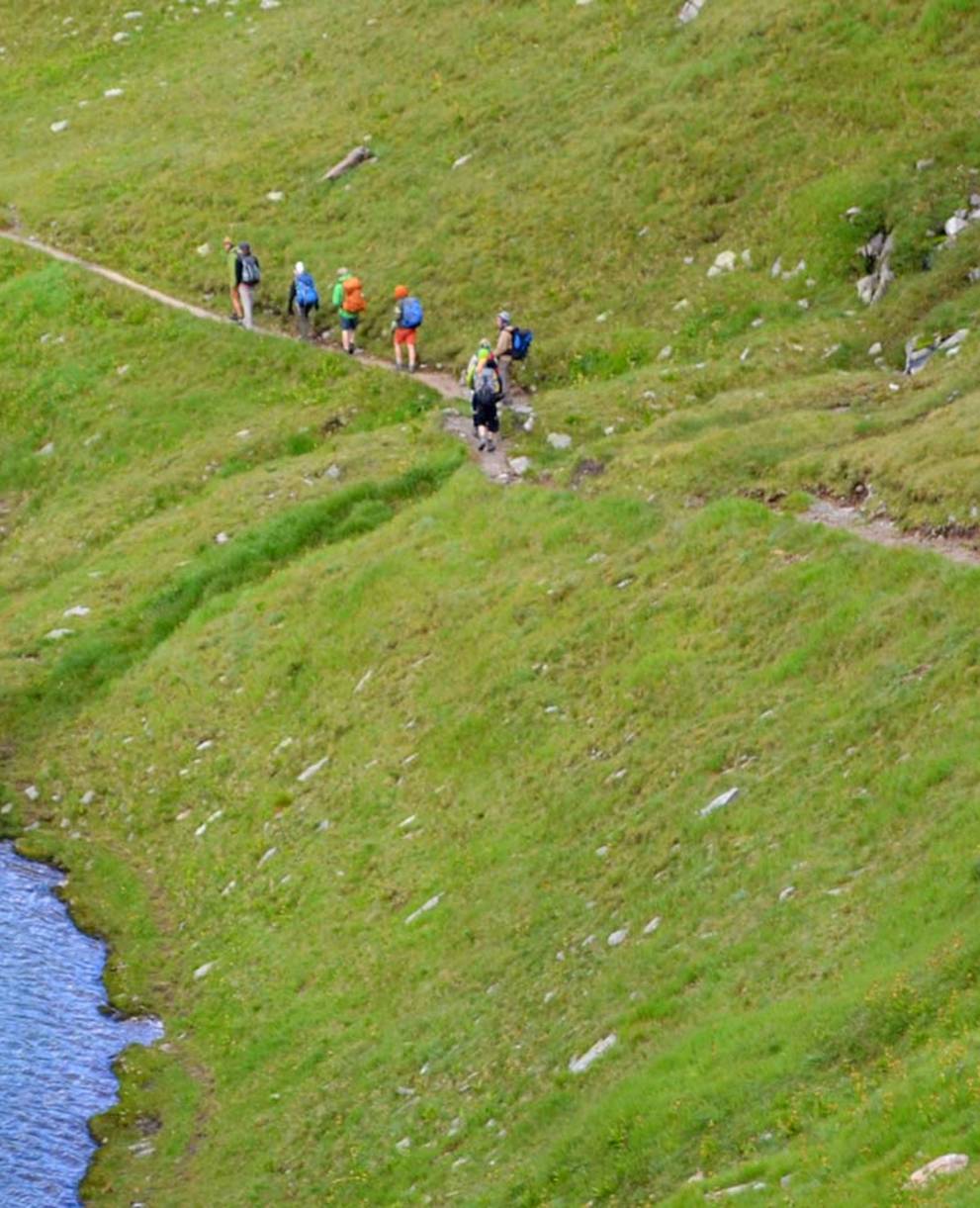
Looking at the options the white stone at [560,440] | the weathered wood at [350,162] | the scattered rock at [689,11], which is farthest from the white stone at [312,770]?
the scattered rock at [689,11]

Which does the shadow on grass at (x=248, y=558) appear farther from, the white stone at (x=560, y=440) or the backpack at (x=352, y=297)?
the backpack at (x=352, y=297)

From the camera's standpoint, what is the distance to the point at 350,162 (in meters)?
75.5

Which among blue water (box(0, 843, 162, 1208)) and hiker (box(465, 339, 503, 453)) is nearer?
blue water (box(0, 843, 162, 1208))

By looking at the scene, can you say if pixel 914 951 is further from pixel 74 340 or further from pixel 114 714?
pixel 74 340

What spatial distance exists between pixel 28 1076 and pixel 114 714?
15.8m

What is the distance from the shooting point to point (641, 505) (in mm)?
48031

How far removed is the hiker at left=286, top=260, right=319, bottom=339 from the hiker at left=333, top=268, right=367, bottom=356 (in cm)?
95

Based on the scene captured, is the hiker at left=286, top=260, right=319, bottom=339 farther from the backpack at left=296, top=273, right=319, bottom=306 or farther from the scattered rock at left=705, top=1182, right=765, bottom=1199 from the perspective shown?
the scattered rock at left=705, top=1182, right=765, bottom=1199

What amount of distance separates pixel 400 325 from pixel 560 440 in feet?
31.8

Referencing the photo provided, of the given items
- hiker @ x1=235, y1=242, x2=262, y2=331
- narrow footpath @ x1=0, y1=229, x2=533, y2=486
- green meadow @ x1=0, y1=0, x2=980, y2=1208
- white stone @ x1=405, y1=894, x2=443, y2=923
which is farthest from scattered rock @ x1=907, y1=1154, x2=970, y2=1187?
hiker @ x1=235, y1=242, x2=262, y2=331

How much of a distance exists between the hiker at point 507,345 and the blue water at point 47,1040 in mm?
20965

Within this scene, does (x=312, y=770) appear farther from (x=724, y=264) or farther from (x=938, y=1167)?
(x=938, y=1167)

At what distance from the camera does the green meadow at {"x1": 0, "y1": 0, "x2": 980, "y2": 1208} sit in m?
30.0

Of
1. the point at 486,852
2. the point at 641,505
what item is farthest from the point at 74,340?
the point at 486,852
